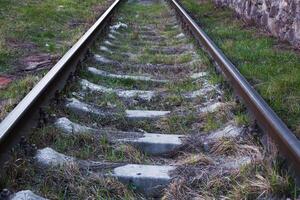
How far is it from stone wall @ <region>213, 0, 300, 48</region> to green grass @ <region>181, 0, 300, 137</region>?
7.6 inches

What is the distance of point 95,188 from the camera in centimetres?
337

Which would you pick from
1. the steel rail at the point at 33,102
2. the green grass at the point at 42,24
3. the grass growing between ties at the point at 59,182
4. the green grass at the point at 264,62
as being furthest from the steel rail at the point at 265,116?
the green grass at the point at 42,24

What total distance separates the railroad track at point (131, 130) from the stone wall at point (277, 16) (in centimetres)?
155

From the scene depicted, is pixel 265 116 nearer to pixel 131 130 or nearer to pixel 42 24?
pixel 131 130

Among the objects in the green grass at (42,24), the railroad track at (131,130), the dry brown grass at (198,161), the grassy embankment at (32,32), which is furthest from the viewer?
the green grass at (42,24)

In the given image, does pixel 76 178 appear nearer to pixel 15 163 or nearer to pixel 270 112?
pixel 15 163

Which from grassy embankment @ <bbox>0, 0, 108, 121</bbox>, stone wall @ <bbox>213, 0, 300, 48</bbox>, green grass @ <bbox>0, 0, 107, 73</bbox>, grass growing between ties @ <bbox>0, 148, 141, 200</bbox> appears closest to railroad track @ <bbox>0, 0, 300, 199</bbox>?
grass growing between ties @ <bbox>0, 148, 141, 200</bbox>

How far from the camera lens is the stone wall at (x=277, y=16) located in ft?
24.9

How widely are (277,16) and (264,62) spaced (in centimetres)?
188

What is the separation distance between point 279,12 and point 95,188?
18.9 ft

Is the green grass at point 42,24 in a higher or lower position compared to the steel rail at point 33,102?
lower

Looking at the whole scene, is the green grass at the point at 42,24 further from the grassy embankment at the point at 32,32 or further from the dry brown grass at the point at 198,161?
the dry brown grass at the point at 198,161

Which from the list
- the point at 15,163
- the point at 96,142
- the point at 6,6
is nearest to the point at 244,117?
→ the point at 96,142

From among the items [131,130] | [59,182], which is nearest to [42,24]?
[131,130]
